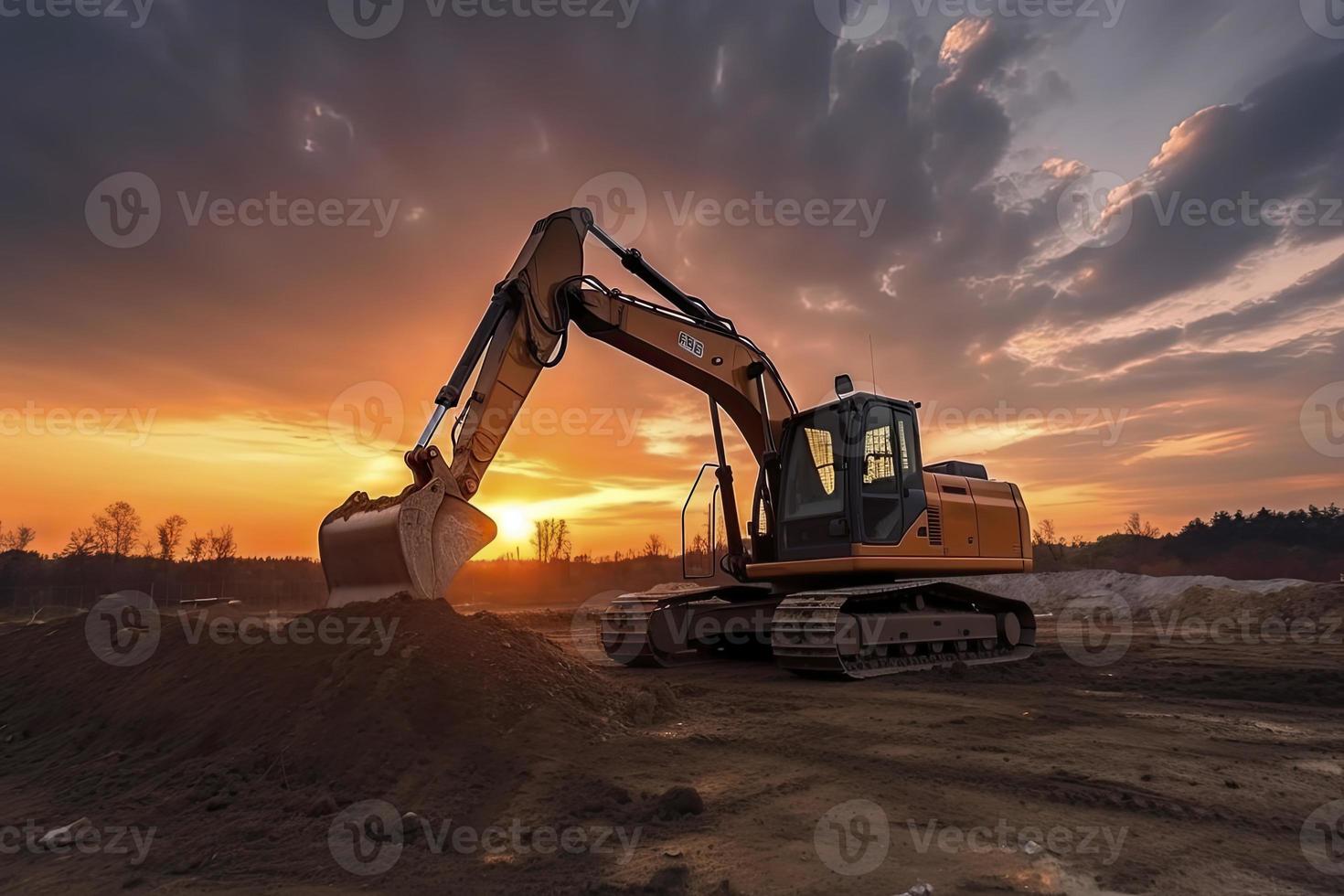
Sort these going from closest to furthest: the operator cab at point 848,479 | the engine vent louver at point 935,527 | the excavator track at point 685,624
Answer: the operator cab at point 848,479
the engine vent louver at point 935,527
the excavator track at point 685,624

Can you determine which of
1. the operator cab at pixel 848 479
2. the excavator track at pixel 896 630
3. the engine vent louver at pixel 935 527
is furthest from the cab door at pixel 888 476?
the excavator track at pixel 896 630

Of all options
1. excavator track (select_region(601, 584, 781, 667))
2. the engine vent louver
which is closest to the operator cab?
the engine vent louver

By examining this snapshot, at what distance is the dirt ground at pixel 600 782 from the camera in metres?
3.24

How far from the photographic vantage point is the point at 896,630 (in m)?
9.55

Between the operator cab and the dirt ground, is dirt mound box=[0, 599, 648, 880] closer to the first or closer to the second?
the dirt ground

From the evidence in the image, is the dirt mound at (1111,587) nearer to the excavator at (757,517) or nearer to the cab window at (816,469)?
the excavator at (757,517)

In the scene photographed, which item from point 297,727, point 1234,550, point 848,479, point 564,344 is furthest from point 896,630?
point 1234,550

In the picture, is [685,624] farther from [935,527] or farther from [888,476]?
[935,527]

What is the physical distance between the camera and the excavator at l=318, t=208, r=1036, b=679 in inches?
260

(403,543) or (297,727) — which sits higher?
(403,543)

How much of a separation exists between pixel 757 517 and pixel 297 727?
689cm

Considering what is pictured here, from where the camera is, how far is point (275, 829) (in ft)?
12.3

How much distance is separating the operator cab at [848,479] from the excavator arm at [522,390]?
1.63 ft

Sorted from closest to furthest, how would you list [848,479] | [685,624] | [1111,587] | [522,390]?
[522,390], [848,479], [685,624], [1111,587]
